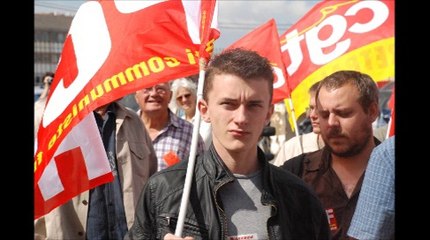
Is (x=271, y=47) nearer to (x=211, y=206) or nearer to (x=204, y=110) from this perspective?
(x=204, y=110)

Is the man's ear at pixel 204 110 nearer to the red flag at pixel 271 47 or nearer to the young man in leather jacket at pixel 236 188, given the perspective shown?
the young man in leather jacket at pixel 236 188

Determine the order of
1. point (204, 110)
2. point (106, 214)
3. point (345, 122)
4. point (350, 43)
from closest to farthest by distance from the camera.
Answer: point (204, 110) → point (345, 122) → point (106, 214) → point (350, 43)

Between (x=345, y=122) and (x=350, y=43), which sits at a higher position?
(x=350, y=43)

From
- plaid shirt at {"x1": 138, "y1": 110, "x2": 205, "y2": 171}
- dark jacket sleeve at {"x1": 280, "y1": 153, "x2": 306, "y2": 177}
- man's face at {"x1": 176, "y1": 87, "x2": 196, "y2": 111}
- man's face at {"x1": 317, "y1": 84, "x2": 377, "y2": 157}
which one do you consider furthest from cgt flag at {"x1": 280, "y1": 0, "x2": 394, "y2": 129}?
man's face at {"x1": 317, "y1": 84, "x2": 377, "y2": 157}

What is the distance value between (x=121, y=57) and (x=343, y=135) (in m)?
1.18

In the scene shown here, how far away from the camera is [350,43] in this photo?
698 centimetres

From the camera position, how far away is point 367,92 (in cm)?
409

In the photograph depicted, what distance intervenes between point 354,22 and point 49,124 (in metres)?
3.71


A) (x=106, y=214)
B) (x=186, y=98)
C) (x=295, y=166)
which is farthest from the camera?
(x=186, y=98)

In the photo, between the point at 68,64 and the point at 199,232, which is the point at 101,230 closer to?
the point at 68,64

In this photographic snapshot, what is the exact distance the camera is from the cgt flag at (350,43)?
6.98 meters

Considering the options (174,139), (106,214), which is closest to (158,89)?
(174,139)

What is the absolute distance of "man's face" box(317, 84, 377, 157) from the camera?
403 cm
